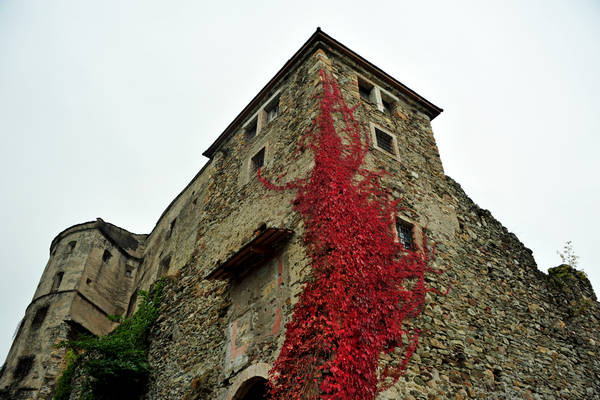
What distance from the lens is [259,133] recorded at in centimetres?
1279

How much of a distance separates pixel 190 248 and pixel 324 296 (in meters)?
7.61

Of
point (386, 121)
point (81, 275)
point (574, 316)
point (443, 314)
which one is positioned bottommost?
point (443, 314)

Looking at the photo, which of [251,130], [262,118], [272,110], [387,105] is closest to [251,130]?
[251,130]

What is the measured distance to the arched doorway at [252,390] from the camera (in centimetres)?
836

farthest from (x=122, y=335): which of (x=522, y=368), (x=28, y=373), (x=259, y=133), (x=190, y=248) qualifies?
(x=522, y=368)

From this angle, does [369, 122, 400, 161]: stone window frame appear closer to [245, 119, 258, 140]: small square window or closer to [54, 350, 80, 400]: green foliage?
[245, 119, 258, 140]: small square window

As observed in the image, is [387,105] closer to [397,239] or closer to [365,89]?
[365,89]

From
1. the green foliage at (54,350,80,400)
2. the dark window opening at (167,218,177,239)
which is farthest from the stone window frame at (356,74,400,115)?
the green foliage at (54,350,80,400)

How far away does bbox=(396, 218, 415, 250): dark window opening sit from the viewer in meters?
9.55

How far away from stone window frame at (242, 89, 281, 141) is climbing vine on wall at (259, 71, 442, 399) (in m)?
2.77

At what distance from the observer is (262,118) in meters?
13.0

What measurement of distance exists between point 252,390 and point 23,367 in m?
16.0

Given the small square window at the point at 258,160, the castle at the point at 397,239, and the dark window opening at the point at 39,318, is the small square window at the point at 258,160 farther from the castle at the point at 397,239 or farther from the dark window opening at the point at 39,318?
the dark window opening at the point at 39,318

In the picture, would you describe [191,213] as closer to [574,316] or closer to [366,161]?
[366,161]
